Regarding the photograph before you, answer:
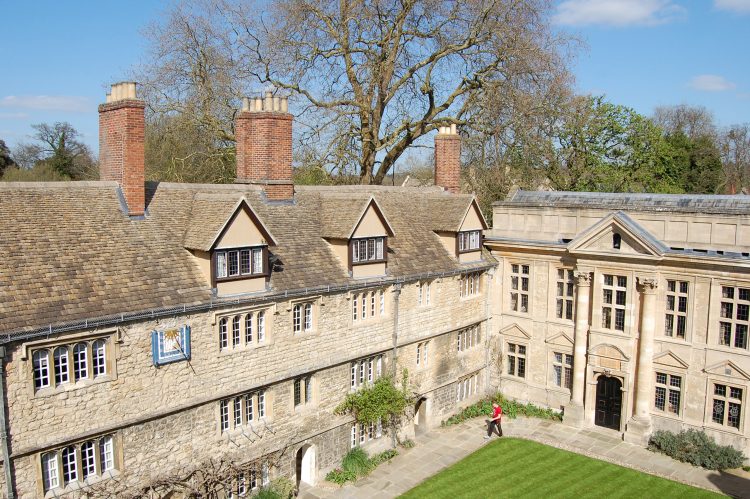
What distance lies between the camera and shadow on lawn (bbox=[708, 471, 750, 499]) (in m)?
20.9

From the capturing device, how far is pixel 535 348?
2798cm

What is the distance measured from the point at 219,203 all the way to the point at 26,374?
6.84 metres

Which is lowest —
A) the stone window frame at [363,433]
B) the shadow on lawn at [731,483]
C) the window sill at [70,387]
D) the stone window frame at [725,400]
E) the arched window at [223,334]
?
the shadow on lawn at [731,483]

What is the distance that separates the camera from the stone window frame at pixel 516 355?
1115 inches

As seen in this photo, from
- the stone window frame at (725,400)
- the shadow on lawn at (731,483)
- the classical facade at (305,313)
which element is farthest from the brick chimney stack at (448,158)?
the shadow on lawn at (731,483)

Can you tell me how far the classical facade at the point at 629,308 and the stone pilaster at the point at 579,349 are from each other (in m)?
0.04

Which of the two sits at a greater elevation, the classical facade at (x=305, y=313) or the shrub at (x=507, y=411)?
the classical facade at (x=305, y=313)

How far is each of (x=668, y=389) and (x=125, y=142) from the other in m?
21.4

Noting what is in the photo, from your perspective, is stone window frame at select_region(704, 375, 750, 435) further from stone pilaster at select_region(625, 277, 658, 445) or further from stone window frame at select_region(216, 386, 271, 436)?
stone window frame at select_region(216, 386, 271, 436)

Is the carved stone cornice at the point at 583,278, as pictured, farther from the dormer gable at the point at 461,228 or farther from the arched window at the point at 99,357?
the arched window at the point at 99,357

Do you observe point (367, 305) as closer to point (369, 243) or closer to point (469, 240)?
point (369, 243)

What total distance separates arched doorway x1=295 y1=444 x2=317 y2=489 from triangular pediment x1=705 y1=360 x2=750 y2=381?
48.6ft

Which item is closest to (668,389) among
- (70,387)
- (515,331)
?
(515,331)

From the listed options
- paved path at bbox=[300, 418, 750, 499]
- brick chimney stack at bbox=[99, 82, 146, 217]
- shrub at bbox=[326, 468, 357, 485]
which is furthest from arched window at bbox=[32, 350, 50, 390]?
shrub at bbox=[326, 468, 357, 485]
